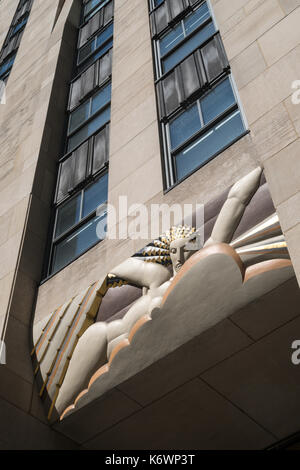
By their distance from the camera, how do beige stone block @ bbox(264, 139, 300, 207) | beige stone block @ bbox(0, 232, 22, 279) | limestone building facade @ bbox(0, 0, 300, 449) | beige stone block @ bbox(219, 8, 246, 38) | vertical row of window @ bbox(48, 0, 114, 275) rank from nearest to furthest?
beige stone block @ bbox(264, 139, 300, 207), limestone building facade @ bbox(0, 0, 300, 449), beige stone block @ bbox(219, 8, 246, 38), beige stone block @ bbox(0, 232, 22, 279), vertical row of window @ bbox(48, 0, 114, 275)

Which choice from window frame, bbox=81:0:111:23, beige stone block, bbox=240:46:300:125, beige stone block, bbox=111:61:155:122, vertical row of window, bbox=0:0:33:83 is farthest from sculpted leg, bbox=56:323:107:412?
vertical row of window, bbox=0:0:33:83

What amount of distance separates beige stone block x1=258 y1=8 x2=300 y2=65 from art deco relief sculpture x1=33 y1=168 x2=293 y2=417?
211 centimetres

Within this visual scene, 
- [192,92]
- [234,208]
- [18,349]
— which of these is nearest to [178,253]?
[234,208]

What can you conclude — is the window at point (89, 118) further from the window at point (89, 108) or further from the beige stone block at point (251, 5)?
the beige stone block at point (251, 5)

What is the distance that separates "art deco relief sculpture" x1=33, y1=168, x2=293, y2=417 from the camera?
7.84m

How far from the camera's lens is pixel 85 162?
1518 centimetres

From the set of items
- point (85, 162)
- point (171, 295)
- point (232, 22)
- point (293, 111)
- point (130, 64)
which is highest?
point (130, 64)

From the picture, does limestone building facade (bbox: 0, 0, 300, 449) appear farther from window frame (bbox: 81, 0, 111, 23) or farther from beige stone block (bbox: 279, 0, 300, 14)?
window frame (bbox: 81, 0, 111, 23)

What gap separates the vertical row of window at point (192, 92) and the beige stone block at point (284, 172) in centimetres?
285

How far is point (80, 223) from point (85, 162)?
7.83ft

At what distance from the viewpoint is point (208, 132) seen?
1234 cm

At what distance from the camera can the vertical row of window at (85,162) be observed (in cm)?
1321

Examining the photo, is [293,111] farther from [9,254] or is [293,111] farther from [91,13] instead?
[91,13]

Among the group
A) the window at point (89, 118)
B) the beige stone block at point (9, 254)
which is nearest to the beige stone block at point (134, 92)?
the window at point (89, 118)
